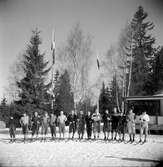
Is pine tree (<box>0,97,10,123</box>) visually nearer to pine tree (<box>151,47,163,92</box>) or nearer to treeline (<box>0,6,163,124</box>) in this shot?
treeline (<box>0,6,163,124</box>)

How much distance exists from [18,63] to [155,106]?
8.89m

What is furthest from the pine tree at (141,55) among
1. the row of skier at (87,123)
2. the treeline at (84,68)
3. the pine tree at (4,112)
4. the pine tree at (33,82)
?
the pine tree at (4,112)

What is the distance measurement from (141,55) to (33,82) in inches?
260

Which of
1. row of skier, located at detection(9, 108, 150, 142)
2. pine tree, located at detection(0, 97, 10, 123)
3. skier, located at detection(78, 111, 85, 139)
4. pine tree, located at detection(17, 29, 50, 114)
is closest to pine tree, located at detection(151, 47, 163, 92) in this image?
pine tree, located at detection(17, 29, 50, 114)

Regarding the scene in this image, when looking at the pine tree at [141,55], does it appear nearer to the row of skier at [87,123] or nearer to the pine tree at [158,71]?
the pine tree at [158,71]

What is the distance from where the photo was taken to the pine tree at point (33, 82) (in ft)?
61.4

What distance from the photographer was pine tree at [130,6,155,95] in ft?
58.7

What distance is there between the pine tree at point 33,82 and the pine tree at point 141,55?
5.51 metres

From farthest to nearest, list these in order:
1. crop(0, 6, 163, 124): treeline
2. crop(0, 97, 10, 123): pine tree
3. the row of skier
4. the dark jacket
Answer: crop(0, 97, 10, 123): pine tree → crop(0, 6, 163, 124): treeline → the dark jacket → the row of skier

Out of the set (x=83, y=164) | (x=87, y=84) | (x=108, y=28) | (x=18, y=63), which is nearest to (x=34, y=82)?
Result: (x=18, y=63)

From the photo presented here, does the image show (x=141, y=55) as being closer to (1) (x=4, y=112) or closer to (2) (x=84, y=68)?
(2) (x=84, y=68)

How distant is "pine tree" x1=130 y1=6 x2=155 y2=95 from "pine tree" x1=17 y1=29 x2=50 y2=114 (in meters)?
5.51

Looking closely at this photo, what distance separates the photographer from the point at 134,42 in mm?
18703

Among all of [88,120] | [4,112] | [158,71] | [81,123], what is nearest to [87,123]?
[88,120]
